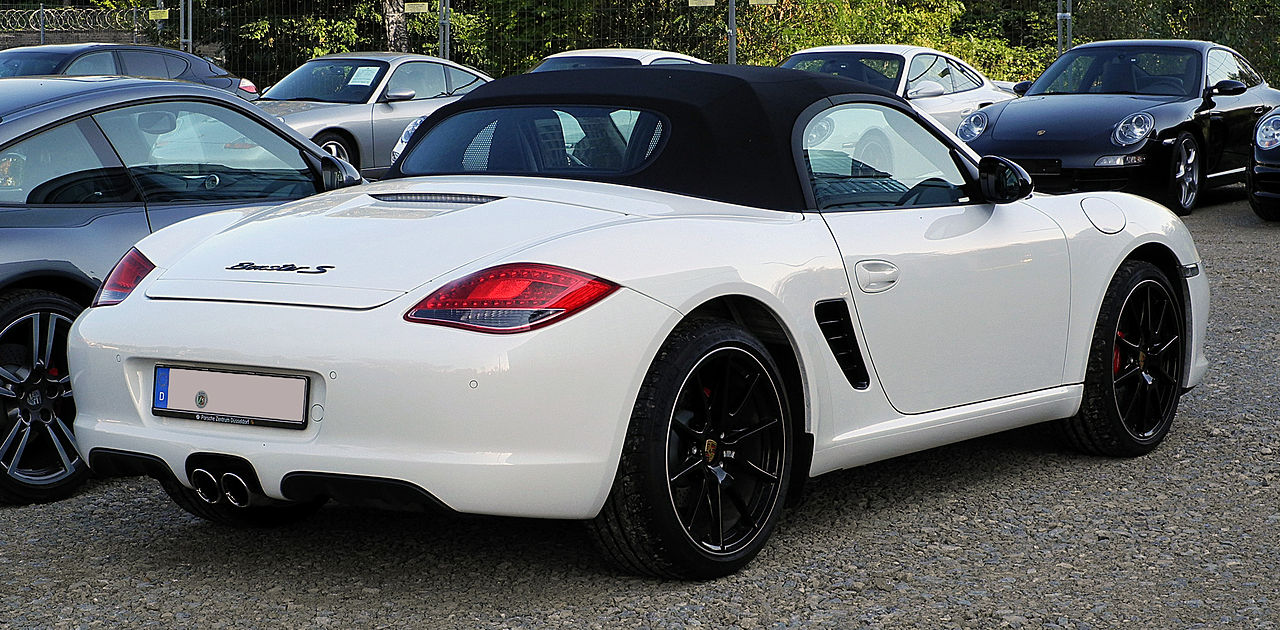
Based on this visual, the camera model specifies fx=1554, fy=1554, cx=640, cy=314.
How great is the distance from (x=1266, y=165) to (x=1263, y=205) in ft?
1.33

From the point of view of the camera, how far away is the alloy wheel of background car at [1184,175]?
12711 millimetres

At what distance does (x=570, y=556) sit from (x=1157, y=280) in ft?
7.89

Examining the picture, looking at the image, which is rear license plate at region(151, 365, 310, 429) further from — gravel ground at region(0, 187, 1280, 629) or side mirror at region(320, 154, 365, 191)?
side mirror at region(320, 154, 365, 191)

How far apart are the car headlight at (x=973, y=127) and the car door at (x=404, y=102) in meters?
5.13

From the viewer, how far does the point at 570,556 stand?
13.6 feet

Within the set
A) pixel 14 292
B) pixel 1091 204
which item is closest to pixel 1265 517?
pixel 1091 204

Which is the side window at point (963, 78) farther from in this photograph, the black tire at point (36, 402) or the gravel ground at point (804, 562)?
the black tire at point (36, 402)

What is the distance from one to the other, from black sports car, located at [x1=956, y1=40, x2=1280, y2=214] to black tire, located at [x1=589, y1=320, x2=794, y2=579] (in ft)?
28.7

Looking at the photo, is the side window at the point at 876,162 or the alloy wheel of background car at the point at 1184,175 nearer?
the side window at the point at 876,162

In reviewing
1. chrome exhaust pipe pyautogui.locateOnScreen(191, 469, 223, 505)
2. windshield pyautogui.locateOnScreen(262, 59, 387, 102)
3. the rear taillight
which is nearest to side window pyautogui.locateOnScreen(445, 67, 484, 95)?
windshield pyautogui.locateOnScreen(262, 59, 387, 102)

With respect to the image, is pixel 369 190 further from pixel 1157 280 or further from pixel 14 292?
pixel 1157 280

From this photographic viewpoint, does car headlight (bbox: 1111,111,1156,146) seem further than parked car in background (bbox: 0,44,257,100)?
No

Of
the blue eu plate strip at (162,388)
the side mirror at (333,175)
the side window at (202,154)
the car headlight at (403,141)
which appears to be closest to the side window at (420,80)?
the car headlight at (403,141)

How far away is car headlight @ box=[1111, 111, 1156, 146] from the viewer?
40.4ft
